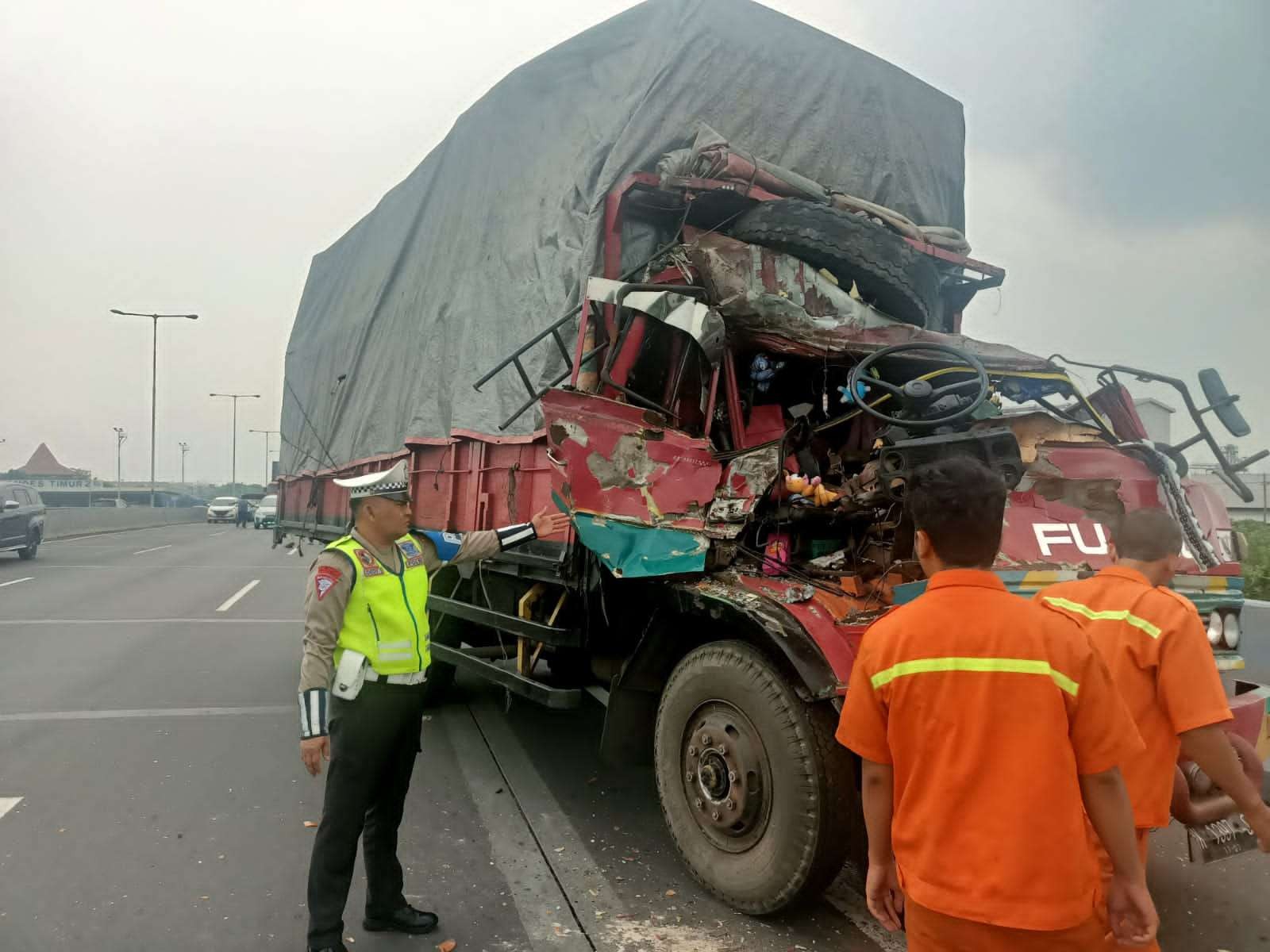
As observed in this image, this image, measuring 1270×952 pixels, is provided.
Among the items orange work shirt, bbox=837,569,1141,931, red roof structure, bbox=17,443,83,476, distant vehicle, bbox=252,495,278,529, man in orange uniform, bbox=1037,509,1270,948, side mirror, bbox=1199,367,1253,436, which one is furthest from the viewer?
red roof structure, bbox=17,443,83,476

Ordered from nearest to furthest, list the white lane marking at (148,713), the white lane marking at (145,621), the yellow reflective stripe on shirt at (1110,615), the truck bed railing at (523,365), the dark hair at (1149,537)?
the yellow reflective stripe on shirt at (1110,615) → the dark hair at (1149,537) → the truck bed railing at (523,365) → the white lane marking at (148,713) → the white lane marking at (145,621)

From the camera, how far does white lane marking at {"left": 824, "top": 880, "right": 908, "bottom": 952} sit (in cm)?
325

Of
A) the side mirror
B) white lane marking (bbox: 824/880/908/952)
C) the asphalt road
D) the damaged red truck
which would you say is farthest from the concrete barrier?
the side mirror

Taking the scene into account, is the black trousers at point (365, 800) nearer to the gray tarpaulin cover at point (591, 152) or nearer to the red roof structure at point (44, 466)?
the gray tarpaulin cover at point (591, 152)

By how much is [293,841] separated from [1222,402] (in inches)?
187

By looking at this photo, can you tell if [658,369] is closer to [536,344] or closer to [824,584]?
[536,344]

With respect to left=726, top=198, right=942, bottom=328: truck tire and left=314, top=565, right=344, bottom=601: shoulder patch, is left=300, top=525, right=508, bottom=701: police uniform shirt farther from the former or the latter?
left=726, top=198, right=942, bottom=328: truck tire

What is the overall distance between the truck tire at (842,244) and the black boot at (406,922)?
3.26 metres

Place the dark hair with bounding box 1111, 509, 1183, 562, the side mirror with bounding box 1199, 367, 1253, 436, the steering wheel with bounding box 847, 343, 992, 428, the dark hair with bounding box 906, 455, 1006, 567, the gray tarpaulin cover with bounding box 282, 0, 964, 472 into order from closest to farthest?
1. the dark hair with bounding box 906, 455, 1006, 567
2. the dark hair with bounding box 1111, 509, 1183, 562
3. the steering wheel with bounding box 847, 343, 992, 428
4. the side mirror with bounding box 1199, 367, 1253, 436
5. the gray tarpaulin cover with bounding box 282, 0, 964, 472

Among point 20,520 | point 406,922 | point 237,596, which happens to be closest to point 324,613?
point 406,922

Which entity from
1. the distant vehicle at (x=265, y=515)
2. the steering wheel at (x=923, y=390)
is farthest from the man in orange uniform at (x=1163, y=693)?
the distant vehicle at (x=265, y=515)

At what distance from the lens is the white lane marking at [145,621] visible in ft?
33.6

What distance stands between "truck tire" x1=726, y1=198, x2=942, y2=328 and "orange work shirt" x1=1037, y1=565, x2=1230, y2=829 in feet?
7.50

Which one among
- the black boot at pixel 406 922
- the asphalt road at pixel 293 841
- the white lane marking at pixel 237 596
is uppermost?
the black boot at pixel 406 922
